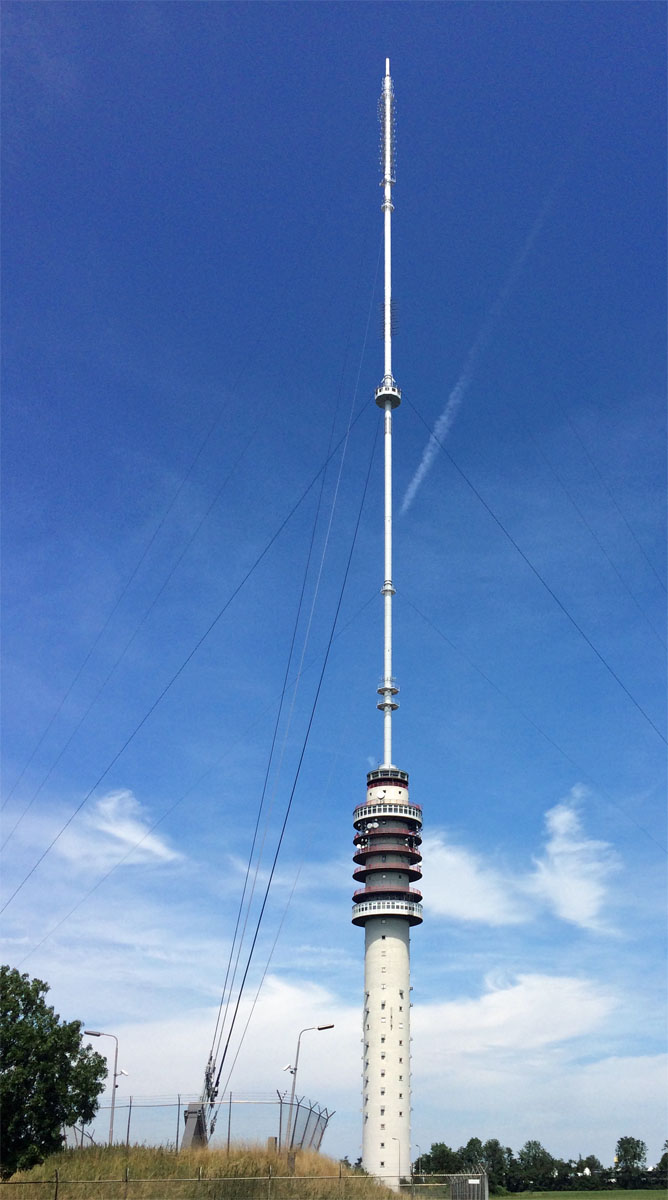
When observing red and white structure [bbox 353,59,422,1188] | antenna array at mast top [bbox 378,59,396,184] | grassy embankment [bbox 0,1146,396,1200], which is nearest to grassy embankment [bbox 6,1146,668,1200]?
grassy embankment [bbox 0,1146,396,1200]

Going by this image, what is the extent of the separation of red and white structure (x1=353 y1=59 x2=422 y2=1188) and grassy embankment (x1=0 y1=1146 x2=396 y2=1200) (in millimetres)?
45002

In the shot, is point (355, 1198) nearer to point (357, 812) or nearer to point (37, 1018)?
point (37, 1018)

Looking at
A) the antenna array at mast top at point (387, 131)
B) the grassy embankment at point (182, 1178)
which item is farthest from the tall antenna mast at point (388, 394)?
the grassy embankment at point (182, 1178)

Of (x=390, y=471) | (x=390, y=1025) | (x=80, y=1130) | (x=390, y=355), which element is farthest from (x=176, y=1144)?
(x=390, y=355)

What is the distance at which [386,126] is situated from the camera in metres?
114

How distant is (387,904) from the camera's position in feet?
403

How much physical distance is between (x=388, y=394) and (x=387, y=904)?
6162cm

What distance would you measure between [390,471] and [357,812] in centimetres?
4390

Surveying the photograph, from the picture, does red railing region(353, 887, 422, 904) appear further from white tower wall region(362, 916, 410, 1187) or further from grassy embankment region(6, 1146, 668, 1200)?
grassy embankment region(6, 1146, 668, 1200)

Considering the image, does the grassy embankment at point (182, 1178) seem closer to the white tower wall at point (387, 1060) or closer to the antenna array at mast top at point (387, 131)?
the white tower wall at point (387, 1060)

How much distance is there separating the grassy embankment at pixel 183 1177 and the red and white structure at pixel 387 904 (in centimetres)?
4500

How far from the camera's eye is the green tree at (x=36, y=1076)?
192 ft

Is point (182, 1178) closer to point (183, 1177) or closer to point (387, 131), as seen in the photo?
point (183, 1177)

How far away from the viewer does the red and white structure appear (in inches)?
4503
